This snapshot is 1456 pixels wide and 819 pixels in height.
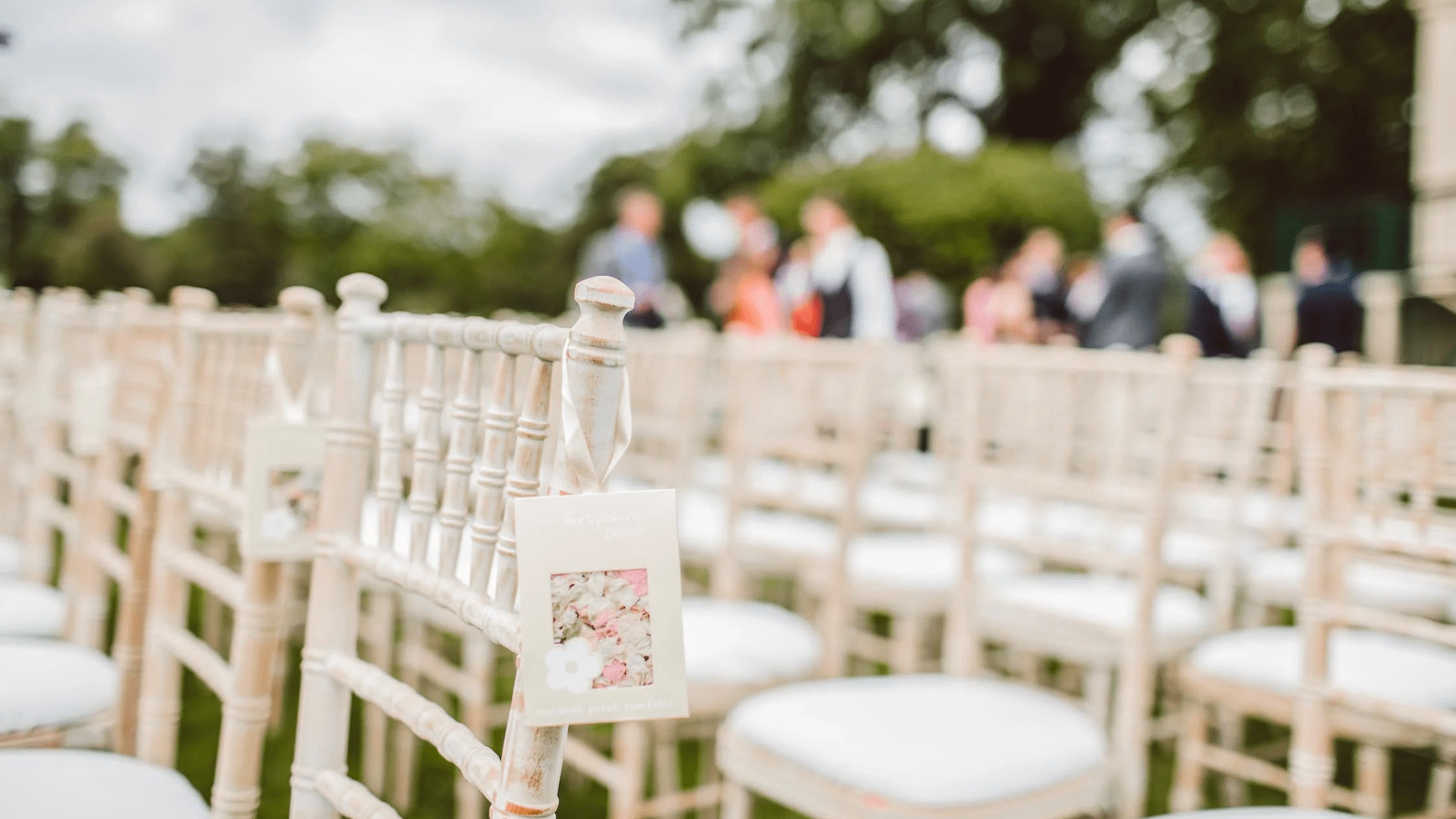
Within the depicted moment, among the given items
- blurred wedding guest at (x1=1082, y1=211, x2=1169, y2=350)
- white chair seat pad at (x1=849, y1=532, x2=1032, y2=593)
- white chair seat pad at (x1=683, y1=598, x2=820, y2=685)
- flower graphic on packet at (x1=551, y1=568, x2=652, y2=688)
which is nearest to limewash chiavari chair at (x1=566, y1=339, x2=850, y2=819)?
white chair seat pad at (x1=683, y1=598, x2=820, y2=685)

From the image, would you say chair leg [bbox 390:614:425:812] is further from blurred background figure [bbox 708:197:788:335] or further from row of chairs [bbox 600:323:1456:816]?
blurred background figure [bbox 708:197:788:335]

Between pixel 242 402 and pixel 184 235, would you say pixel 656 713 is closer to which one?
pixel 242 402

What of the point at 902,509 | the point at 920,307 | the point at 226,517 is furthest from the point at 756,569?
the point at 920,307

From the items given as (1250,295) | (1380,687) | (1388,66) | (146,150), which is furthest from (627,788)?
(1388,66)

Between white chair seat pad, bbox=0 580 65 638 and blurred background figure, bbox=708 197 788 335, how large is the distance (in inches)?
162

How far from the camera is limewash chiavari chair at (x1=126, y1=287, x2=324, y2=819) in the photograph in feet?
3.75

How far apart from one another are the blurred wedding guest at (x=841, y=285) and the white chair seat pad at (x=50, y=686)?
4026mm

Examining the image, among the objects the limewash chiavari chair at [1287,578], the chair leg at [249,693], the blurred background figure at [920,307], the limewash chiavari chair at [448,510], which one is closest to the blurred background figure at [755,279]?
the blurred background figure at [920,307]

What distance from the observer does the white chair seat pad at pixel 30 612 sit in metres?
1.77

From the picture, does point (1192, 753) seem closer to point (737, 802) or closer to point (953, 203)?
point (737, 802)

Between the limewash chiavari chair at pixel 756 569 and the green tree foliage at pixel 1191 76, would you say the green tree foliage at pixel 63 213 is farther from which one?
the limewash chiavari chair at pixel 756 569

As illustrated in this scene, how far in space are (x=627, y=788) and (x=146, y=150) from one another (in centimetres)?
1438

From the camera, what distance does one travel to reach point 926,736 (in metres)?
1.37

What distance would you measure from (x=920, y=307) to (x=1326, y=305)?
349 centimetres
